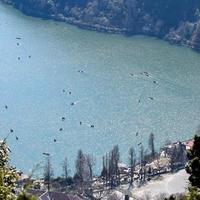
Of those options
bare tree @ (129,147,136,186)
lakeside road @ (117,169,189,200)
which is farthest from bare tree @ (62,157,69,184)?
bare tree @ (129,147,136,186)

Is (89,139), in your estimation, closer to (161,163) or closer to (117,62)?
(161,163)

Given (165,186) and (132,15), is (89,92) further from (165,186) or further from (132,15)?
(132,15)

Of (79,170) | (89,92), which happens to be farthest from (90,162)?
(89,92)

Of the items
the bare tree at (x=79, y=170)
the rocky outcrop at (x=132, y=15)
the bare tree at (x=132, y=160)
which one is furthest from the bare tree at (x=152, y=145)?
the rocky outcrop at (x=132, y=15)

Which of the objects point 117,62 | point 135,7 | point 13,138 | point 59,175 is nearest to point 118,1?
point 135,7

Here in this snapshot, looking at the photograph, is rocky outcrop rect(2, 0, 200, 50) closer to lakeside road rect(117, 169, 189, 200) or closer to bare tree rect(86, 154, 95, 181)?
bare tree rect(86, 154, 95, 181)

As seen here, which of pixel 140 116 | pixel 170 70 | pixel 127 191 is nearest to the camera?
pixel 127 191

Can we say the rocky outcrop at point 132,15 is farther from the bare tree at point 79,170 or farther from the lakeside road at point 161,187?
the bare tree at point 79,170
